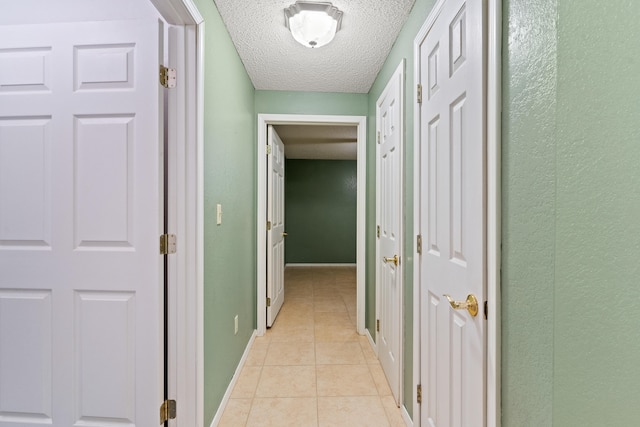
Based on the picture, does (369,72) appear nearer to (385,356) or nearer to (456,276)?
(456,276)

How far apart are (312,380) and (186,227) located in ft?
4.69

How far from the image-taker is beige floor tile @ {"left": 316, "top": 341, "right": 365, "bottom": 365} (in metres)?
2.39

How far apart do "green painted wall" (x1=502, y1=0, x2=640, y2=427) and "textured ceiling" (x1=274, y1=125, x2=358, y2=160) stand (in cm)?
322

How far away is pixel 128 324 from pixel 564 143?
171 centimetres

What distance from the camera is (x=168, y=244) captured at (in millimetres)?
1383

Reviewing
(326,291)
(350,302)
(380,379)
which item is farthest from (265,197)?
(326,291)

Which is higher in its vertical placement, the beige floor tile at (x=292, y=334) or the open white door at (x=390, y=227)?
the open white door at (x=390, y=227)

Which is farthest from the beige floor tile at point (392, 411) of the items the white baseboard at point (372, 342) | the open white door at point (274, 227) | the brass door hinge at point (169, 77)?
the brass door hinge at point (169, 77)

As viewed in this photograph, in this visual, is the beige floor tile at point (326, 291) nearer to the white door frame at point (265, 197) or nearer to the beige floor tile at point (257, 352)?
the white door frame at point (265, 197)

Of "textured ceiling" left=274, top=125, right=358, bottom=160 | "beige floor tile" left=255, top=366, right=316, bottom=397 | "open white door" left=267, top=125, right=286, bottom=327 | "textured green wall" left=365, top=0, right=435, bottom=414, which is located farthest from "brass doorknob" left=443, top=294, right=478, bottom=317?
"textured ceiling" left=274, top=125, right=358, bottom=160

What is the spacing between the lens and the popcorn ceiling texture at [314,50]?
172 centimetres

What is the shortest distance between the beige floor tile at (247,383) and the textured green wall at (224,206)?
4.0 inches

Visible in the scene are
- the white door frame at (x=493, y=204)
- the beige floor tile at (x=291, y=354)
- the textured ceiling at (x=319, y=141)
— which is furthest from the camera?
the textured ceiling at (x=319, y=141)

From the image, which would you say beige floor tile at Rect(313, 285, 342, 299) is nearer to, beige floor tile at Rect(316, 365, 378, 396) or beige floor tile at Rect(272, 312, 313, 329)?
beige floor tile at Rect(272, 312, 313, 329)
